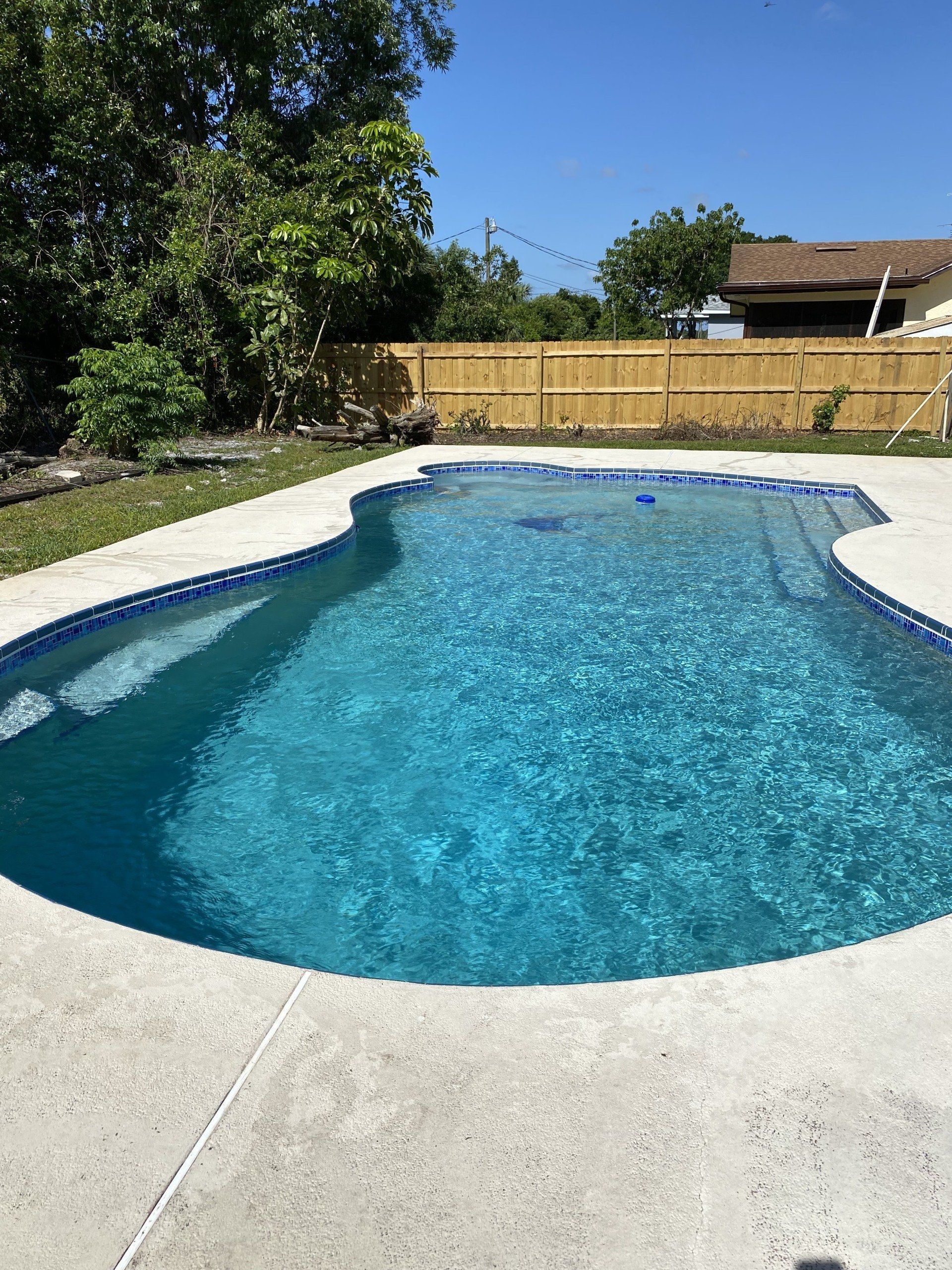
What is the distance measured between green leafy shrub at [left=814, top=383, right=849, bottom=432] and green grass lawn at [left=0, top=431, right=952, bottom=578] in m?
0.23

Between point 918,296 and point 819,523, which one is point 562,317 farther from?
point 819,523

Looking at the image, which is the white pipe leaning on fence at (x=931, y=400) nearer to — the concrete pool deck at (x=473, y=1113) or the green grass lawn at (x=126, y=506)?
the green grass lawn at (x=126, y=506)

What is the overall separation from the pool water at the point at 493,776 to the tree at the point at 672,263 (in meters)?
30.3

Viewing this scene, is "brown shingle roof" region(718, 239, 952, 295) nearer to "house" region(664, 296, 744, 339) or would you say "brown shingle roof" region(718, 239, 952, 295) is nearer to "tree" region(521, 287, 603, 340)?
"house" region(664, 296, 744, 339)

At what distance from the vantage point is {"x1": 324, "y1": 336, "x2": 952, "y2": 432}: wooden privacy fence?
15.4 meters

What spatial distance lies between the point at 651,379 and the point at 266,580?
11.4 m

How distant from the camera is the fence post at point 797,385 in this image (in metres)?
15.6

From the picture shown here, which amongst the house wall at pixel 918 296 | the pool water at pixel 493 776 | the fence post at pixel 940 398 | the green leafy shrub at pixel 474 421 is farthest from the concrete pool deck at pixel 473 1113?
the house wall at pixel 918 296

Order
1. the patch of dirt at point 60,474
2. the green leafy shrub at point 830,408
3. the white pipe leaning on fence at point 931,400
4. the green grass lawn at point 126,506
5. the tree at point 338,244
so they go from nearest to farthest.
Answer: the green grass lawn at point 126,506, the patch of dirt at point 60,474, the white pipe leaning on fence at point 931,400, the tree at point 338,244, the green leafy shrub at point 830,408

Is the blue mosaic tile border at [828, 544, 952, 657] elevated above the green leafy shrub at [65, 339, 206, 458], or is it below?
below

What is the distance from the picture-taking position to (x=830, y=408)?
1559 centimetres

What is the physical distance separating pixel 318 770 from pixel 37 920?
1.75m

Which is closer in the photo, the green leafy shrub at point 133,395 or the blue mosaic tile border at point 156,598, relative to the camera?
the blue mosaic tile border at point 156,598

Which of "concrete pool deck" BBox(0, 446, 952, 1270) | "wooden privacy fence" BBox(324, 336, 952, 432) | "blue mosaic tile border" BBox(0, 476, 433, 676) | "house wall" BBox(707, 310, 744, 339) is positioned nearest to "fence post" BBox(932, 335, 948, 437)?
"wooden privacy fence" BBox(324, 336, 952, 432)
